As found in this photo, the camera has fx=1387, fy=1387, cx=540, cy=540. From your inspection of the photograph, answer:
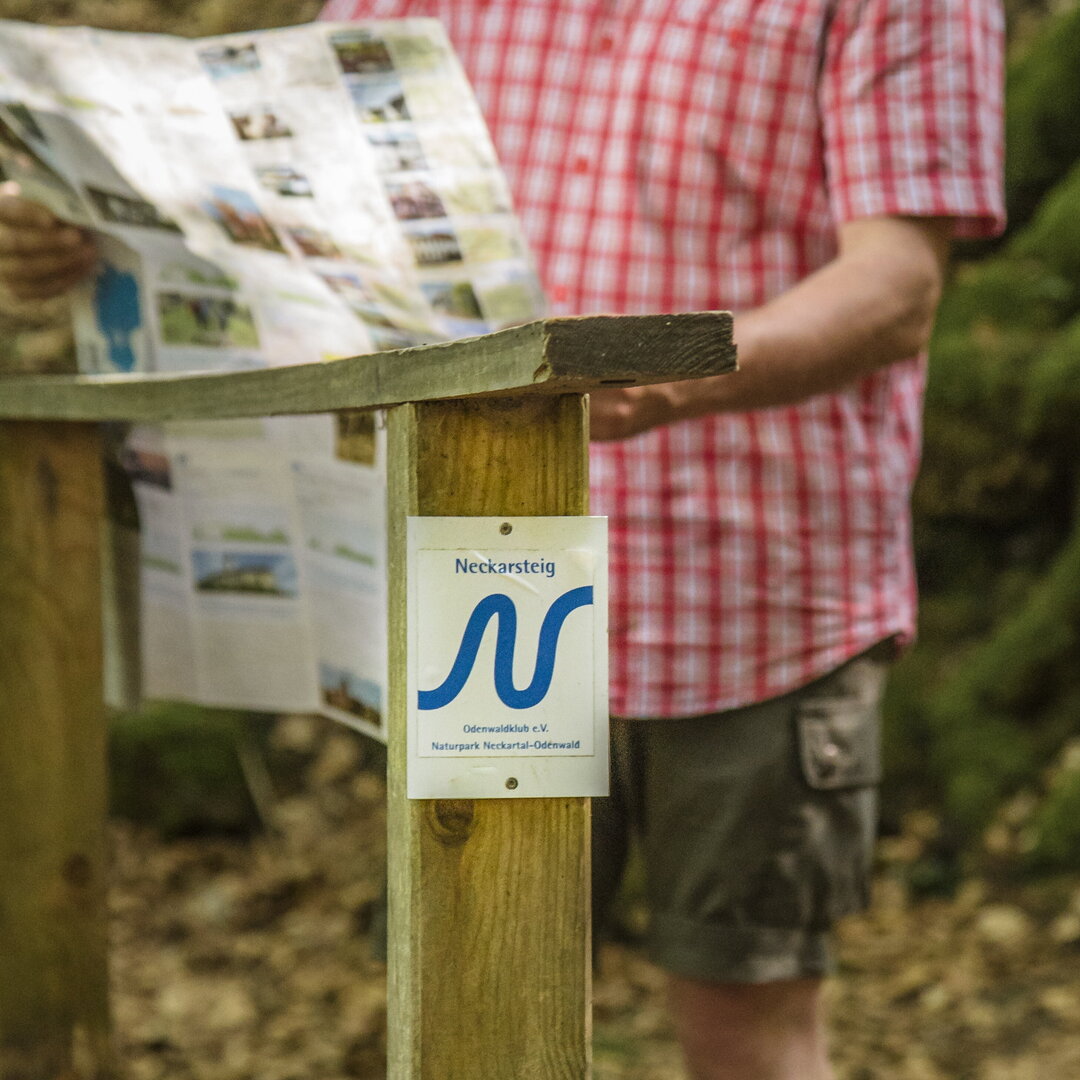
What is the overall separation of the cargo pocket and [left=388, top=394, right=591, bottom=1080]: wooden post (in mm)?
627

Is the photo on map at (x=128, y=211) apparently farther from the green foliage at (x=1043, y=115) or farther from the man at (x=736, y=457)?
the green foliage at (x=1043, y=115)

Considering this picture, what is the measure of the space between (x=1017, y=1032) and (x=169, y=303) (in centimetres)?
247

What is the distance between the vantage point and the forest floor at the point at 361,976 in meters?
3.04

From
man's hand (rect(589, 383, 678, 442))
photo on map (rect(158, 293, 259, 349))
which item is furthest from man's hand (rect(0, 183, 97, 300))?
man's hand (rect(589, 383, 678, 442))

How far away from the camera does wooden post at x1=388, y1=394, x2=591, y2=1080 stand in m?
0.89

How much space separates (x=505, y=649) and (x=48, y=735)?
952mm

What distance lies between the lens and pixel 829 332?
1293mm

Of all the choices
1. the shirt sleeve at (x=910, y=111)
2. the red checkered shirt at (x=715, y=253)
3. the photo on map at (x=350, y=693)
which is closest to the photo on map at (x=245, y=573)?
the photo on map at (x=350, y=693)

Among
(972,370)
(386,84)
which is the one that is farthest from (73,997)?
(972,370)

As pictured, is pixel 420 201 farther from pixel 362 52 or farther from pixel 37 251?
pixel 37 251

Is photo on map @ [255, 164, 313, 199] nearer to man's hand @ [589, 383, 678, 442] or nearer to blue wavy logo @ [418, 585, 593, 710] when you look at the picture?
man's hand @ [589, 383, 678, 442]

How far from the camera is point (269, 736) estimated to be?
14.8 feet

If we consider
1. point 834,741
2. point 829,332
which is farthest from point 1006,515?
point 829,332

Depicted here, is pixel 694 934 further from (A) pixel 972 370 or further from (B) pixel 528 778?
(A) pixel 972 370
